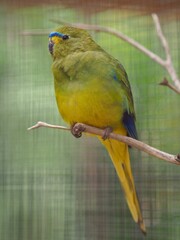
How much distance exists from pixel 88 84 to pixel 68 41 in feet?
0.20

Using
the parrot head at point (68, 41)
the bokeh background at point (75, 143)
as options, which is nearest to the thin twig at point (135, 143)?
the parrot head at point (68, 41)

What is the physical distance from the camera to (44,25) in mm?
930

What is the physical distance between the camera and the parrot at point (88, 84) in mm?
657

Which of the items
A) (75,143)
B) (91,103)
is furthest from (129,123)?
(75,143)

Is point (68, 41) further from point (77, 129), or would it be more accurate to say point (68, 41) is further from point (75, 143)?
point (75, 143)

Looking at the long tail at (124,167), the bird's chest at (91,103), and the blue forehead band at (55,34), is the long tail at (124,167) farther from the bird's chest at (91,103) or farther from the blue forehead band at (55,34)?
the blue forehead band at (55,34)

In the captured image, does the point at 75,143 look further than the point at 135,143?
Yes

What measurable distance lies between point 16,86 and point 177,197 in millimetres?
347

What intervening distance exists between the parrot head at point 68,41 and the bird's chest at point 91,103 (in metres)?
0.04

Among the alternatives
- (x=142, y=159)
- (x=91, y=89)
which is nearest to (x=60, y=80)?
(x=91, y=89)

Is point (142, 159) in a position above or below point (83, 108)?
below

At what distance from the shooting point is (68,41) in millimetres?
661

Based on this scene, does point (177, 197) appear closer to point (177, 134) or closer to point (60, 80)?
point (177, 134)

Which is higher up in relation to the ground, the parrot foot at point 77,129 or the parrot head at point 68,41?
the parrot head at point 68,41
